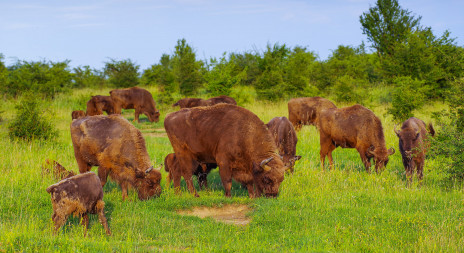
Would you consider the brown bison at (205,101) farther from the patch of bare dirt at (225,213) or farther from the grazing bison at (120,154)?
the patch of bare dirt at (225,213)

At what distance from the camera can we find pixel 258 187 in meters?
8.98

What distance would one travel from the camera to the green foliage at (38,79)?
99.8 feet

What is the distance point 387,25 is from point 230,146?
120ft

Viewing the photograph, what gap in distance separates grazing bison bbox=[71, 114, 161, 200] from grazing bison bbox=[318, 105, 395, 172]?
6.11m

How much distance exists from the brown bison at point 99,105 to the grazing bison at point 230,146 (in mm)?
15643

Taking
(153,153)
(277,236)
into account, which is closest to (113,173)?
(277,236)

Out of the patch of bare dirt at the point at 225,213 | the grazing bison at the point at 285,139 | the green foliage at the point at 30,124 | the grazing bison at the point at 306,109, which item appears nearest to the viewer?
the patch of bare dirt at the point at 225,213

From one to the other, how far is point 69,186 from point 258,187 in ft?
13.1

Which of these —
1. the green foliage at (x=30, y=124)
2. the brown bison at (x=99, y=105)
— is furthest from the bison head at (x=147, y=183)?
the brown bison at (x=99, y=105)

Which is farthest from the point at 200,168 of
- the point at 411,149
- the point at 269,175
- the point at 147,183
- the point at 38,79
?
the point at 38,79

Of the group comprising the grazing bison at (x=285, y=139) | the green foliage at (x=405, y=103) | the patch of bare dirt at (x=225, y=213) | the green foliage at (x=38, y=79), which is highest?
the green foliage at (x=38, y=79)

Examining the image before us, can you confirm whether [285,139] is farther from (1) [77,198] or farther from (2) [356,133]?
(1) [77,198]

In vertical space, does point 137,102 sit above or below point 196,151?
above

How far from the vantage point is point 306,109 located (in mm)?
Answer: 19000
